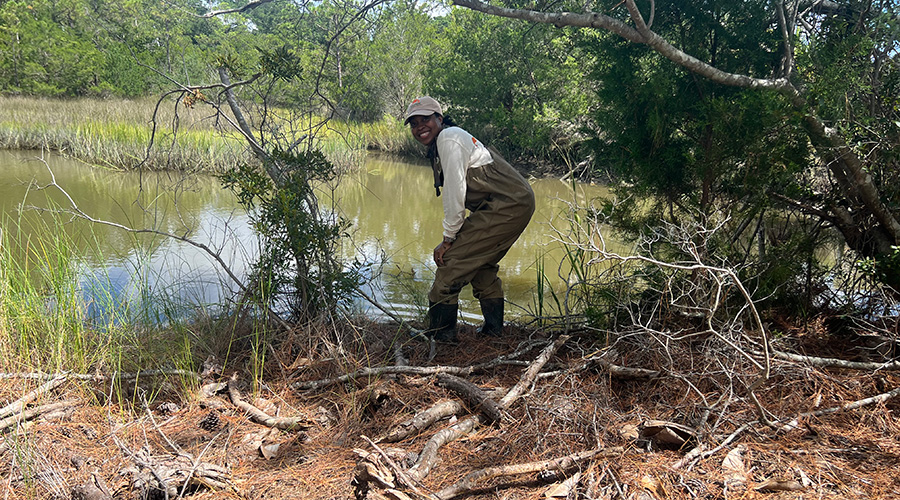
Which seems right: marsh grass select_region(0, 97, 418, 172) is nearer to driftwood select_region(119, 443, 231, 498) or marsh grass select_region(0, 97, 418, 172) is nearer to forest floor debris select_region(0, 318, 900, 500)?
forest floor debris select_region(0, 318, 900, 500)

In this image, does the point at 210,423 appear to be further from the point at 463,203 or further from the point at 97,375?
the point at 463,203

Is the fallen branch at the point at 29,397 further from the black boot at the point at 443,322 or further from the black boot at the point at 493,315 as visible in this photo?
the black boot at the point at 493,315

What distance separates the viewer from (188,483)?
2.02 metres

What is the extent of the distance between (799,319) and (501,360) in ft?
6.72

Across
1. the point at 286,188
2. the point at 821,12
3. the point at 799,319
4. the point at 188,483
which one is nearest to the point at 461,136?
the point at 286,188

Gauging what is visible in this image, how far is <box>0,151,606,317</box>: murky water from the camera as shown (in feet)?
14.4

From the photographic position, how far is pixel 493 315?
379cm

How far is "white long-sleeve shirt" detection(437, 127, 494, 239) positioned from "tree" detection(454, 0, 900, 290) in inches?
30.0

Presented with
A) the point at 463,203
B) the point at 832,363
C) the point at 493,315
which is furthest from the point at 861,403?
the point at 463,203

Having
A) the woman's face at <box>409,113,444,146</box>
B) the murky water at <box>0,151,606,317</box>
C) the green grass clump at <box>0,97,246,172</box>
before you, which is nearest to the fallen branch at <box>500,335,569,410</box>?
the murky water at <box>0,151,606,317</box>

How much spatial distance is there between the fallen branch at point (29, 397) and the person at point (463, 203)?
211cm

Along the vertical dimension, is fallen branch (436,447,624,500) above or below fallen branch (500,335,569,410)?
below

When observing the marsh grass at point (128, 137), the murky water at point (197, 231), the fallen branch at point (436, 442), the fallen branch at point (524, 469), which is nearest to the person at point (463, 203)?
the murky water at point (197, 231)

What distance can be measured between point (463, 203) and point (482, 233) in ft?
0.82
